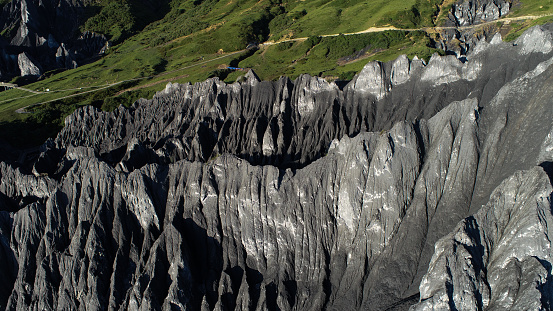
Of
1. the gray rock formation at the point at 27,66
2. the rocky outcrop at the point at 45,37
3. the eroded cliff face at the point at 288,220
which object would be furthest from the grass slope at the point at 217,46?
the eroded cliff face at the point at 288,220

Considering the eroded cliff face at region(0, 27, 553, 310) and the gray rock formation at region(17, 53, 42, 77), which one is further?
the gray rock formation at region(17, 53, 42, 77)

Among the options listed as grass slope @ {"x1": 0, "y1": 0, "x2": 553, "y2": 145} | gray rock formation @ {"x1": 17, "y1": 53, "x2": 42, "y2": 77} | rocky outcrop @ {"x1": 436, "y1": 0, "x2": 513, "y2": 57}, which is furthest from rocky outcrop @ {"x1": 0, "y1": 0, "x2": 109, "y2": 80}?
rocky outcrop @ {"x1": 436, "y1": 0, "x2": 513, "y2": 57}

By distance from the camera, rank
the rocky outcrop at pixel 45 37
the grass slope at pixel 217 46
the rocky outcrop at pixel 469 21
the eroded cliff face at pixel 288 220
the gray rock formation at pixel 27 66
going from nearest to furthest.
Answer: the eroded cliff face at pixel 288 220 < the grass slope at pixel 217 46 < the rocky outcrop at pixel 469 21 < the gray rock formation at pixel 27 66 < the rocky outcrop at pixel 45 37

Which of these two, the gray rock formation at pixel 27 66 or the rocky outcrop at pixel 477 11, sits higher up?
the gray rock formation at pixel 27 66

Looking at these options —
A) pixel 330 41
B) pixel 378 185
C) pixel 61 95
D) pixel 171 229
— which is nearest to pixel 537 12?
pixel 330 41

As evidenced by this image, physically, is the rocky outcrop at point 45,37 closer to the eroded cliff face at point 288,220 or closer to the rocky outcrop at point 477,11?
the eroded cliff face at point 288,220

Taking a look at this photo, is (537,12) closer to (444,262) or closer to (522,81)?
(522,81)

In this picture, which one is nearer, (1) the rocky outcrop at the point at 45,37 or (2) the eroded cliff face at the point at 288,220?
(2) the eroded cliff face at the point at 288,220

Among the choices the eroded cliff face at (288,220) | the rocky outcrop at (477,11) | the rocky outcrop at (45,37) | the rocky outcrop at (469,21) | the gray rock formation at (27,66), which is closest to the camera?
the eroded cliff face at (288,220)

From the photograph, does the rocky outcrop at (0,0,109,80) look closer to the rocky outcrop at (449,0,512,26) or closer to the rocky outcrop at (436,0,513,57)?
the rocky outcrop at (436,0,513,57)

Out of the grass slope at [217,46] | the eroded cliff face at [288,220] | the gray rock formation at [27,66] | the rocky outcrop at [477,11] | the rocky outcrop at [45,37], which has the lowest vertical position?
the eroded cliff face at [288,220]

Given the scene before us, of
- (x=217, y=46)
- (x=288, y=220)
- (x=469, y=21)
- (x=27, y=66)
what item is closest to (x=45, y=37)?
(x=27, y=66)
